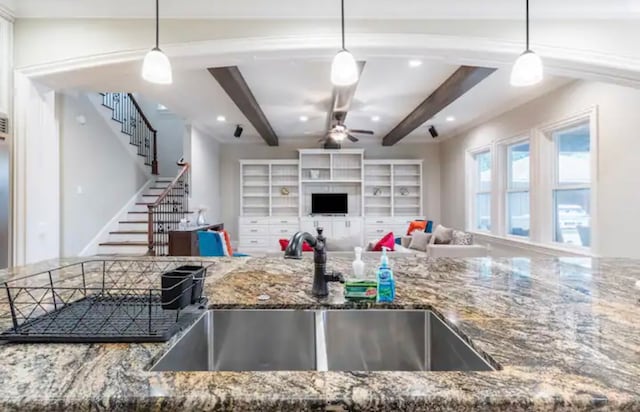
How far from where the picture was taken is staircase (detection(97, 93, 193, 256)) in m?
5.49

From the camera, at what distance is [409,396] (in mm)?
628

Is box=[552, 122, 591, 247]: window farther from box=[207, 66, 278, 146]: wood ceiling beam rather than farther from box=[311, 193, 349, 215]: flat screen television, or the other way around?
box=[311, 193, 349, 215]: flat screen television

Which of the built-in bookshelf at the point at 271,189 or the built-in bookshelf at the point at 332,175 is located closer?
the built-in bookshelf at the point at 332,175

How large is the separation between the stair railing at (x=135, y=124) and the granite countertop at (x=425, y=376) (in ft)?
19.7

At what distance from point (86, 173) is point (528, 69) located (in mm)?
5587

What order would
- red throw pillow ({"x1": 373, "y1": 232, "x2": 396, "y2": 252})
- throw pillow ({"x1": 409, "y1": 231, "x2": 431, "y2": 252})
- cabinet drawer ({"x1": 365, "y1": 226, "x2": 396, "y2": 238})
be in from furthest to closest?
cabinet drawer ({"x1": 365, "y1": 226, "x2": 396, "y2": 238}) < throw pillow ({"x1": 409, "y1": 231, "x2": 431, "y2": 252}) < red throw pillow ({"x1": 373, "y1": 232, "x2": 396, "y2": 252})

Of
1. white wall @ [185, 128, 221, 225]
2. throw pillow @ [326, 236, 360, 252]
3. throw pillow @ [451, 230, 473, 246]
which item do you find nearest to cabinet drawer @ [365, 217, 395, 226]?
throw pillow @ [326, 236, 360, 252]

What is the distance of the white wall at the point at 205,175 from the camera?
6508 mm

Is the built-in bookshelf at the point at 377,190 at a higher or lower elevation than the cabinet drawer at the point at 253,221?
higher

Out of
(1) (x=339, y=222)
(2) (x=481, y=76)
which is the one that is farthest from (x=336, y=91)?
(1) (x=339, y=222)

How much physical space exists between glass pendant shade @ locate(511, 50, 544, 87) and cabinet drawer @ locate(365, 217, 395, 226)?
610 cm

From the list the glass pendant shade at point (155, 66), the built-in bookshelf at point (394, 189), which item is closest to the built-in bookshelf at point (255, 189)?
the built-in bookshelf at point (394, 189)

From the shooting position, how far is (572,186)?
428 cm

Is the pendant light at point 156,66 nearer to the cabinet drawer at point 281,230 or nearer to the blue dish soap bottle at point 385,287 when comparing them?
the blue dish soap bottle at point 385,287
